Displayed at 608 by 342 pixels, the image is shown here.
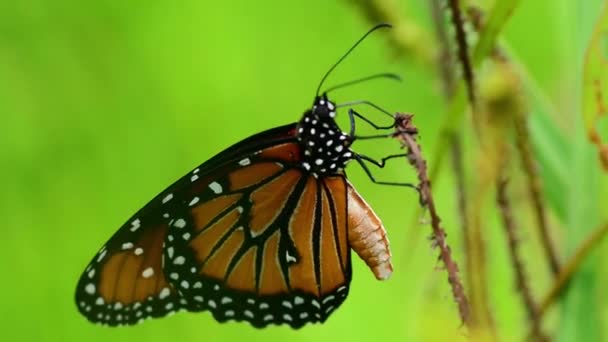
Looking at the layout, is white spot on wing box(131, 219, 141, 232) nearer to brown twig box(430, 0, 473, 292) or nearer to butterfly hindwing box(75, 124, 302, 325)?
butterfly hindwing box(75, 124, 302, 325)

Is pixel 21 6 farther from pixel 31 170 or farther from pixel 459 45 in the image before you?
pixel 459 45

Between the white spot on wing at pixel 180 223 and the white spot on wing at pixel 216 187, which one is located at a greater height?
the white spot on wing at pixel 216 187

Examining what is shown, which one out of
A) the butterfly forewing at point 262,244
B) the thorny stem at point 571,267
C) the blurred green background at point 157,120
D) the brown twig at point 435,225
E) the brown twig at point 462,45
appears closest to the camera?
the brown twig at point 435,225

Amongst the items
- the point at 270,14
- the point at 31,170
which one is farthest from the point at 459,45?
the point at 270,14

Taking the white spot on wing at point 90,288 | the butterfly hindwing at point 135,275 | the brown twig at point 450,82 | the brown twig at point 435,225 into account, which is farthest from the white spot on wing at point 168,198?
the brown twig at point 435,225

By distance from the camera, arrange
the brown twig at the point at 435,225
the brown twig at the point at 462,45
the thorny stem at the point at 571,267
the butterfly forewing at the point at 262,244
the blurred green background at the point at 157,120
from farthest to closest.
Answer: the blurred green background at the point at 157,120 → the butterfly forewing at the point at 262,244 → the thorny stem at the point at 571,267 → the brown twig at the point at 462,45 → the brown twig at the point at 435,225

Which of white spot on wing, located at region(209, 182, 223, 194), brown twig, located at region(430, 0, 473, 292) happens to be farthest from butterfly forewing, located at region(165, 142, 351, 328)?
brown twig, located at region(430, 0, 473, 292)

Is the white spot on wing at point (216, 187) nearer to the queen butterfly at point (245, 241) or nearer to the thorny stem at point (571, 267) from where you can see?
the queen butterfly at point (245, 241)
